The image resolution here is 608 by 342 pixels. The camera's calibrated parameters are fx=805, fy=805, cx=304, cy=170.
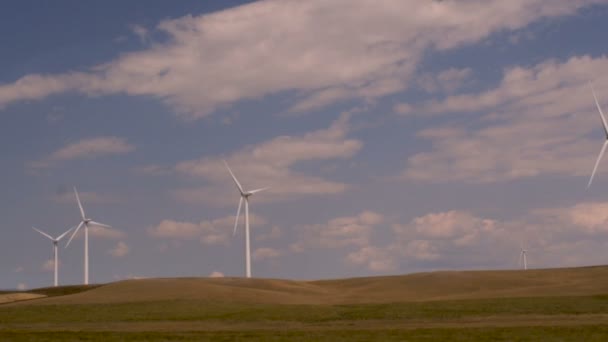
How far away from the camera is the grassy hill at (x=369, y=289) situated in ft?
224

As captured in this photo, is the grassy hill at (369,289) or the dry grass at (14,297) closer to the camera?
the grassy hill at (369,289)

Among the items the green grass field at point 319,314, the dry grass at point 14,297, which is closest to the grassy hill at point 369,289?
the green grass field at point 319,314

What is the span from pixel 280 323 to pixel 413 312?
8974mm

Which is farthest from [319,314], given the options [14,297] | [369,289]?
[14,297]

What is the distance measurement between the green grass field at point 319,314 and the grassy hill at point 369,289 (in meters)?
0.15

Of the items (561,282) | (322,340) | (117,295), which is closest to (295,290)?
(117,295)

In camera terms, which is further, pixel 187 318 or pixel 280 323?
pixel 187 318

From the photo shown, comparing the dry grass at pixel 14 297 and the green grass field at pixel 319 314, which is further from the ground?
the dry grass at pixel 14 297

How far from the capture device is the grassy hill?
2687 inches

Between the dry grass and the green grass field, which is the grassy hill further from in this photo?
the dry grass

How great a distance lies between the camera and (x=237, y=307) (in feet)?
192

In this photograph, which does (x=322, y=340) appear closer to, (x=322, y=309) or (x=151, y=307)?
(x=322, y=309)

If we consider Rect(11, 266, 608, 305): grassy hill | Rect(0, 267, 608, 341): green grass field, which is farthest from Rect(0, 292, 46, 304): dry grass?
Rect(0, 267, 608, 341): green grass field

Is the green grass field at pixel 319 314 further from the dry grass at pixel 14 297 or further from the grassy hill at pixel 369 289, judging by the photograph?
the dry grass at pixel 14 297
